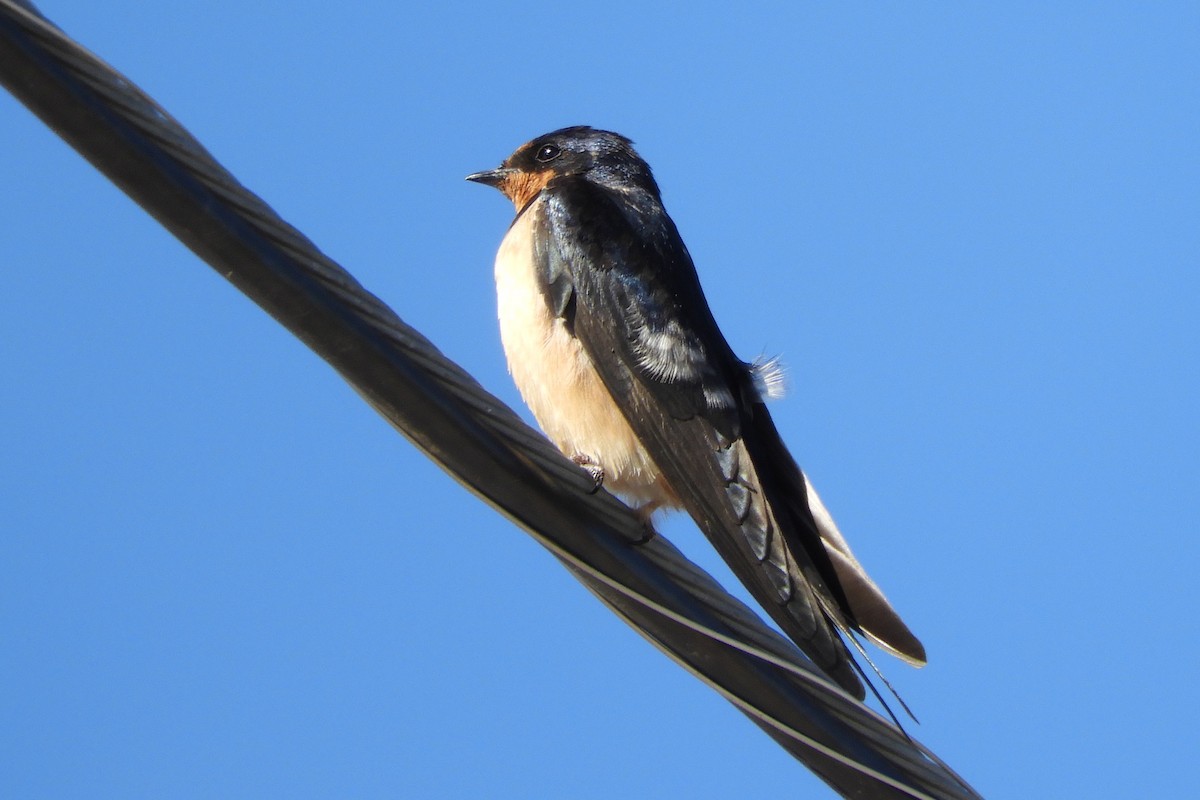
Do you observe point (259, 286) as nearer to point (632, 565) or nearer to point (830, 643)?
point (632, 565)

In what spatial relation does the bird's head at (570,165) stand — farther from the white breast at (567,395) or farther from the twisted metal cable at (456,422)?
the twisted metal cable at (456,422)

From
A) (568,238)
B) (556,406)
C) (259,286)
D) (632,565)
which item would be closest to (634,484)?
(556,406)

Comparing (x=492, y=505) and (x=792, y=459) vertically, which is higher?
(x=792, y=459)

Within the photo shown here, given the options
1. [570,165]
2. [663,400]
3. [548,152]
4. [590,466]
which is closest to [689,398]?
[663,400]

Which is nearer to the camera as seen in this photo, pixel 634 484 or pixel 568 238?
pixel 634 484

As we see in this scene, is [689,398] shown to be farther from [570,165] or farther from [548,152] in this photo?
[548,152]

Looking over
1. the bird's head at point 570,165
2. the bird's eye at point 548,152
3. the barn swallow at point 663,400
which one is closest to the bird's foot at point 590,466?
the barn swallow at point 663,400

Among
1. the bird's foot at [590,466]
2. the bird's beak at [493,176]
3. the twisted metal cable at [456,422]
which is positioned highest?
the bird's beak at [493,176]

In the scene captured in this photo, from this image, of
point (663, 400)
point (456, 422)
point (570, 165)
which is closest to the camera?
point (456, 422)
